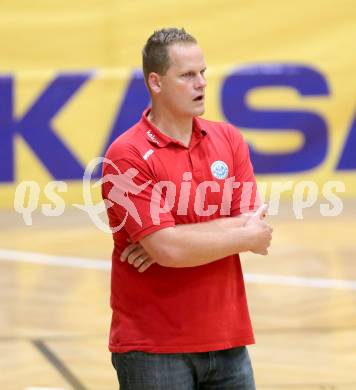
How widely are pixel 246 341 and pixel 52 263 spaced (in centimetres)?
595

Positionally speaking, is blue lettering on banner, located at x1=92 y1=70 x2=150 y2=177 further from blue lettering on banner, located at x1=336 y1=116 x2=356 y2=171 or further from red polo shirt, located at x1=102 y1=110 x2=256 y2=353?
red polo shirt, located at x1=102 y1=110 x2=256 y2=353

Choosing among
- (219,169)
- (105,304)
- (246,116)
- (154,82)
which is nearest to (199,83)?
(154,82)

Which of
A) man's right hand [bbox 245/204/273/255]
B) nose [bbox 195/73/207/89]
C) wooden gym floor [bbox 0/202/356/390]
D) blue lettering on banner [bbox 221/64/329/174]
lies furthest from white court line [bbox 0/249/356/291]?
nose [bbox 195/73/207/89]

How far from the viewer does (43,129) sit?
1182 cm

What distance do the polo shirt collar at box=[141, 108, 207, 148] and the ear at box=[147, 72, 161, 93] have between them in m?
0.14

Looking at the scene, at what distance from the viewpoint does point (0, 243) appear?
Result: 10.6 metres

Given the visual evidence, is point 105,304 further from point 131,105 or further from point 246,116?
point 246,116

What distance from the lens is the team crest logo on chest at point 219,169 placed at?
4027mm

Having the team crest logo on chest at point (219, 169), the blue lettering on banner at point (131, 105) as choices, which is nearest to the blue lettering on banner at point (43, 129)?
the blue lettering on banner at point (131, 105)

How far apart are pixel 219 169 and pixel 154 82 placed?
15.9 inches

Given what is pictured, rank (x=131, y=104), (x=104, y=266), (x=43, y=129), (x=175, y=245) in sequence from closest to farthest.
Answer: (x=175, y=245) → (x=104, y=266) → (x=43, y=129) → (x=131, y=104)

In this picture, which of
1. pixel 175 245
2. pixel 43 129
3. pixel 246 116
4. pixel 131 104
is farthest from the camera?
pixel 246 116

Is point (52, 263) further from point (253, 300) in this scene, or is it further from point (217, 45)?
point (217, 45)

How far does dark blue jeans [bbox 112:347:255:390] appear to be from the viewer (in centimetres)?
391
